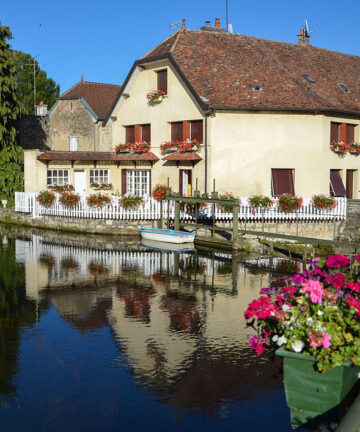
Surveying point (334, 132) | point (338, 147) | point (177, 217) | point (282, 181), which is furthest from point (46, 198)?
point (334, 132)

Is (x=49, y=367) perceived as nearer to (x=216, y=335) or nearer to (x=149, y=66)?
(x=216, y=335)

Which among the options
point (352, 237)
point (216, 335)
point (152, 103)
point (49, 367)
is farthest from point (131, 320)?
point (152, 103)

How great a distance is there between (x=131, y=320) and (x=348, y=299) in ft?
21.5

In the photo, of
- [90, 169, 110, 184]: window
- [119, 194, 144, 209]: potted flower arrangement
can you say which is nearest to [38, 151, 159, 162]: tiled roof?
[90, 169, 110, 184]: window

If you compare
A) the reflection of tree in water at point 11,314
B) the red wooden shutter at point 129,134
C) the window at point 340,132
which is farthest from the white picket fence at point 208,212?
the reflection of tree in water at point 11,314

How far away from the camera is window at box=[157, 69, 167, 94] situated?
98.4 feet

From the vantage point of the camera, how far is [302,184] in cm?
2847

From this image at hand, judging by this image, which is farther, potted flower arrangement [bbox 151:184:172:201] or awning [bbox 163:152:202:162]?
awning [bbox 163:152:202:162]

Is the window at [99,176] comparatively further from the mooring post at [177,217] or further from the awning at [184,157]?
the mooring post at [177,217]

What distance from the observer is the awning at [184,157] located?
2795 centimetres

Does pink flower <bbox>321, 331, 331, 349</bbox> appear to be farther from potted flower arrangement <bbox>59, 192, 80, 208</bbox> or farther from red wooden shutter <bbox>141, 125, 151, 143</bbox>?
red wooden shutter <bbox>141, 125, 151, 143</bbox>

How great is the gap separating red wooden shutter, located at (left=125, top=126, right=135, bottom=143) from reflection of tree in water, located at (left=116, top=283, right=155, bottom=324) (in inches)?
722

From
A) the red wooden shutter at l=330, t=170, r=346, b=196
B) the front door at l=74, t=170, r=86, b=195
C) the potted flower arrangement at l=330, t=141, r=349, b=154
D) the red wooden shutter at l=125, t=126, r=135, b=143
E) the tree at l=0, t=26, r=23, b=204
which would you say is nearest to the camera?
the potted flower arrangement at l=330, t=141, r=349, b=154

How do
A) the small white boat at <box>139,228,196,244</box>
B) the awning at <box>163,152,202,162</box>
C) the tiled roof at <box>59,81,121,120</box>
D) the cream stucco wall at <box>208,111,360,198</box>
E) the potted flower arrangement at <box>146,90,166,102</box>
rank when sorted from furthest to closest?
1. the tiled roof at <box>59,81,121,120</box>
2. the potted flower arrangement at <box>146,90,166,102</box>
3. the awning at <box>163,152,202,162</box>
4. the cream stucco wall at <box>208,111,360,198</box>
5. the small white boat at <box>139,228,196,244</box>
